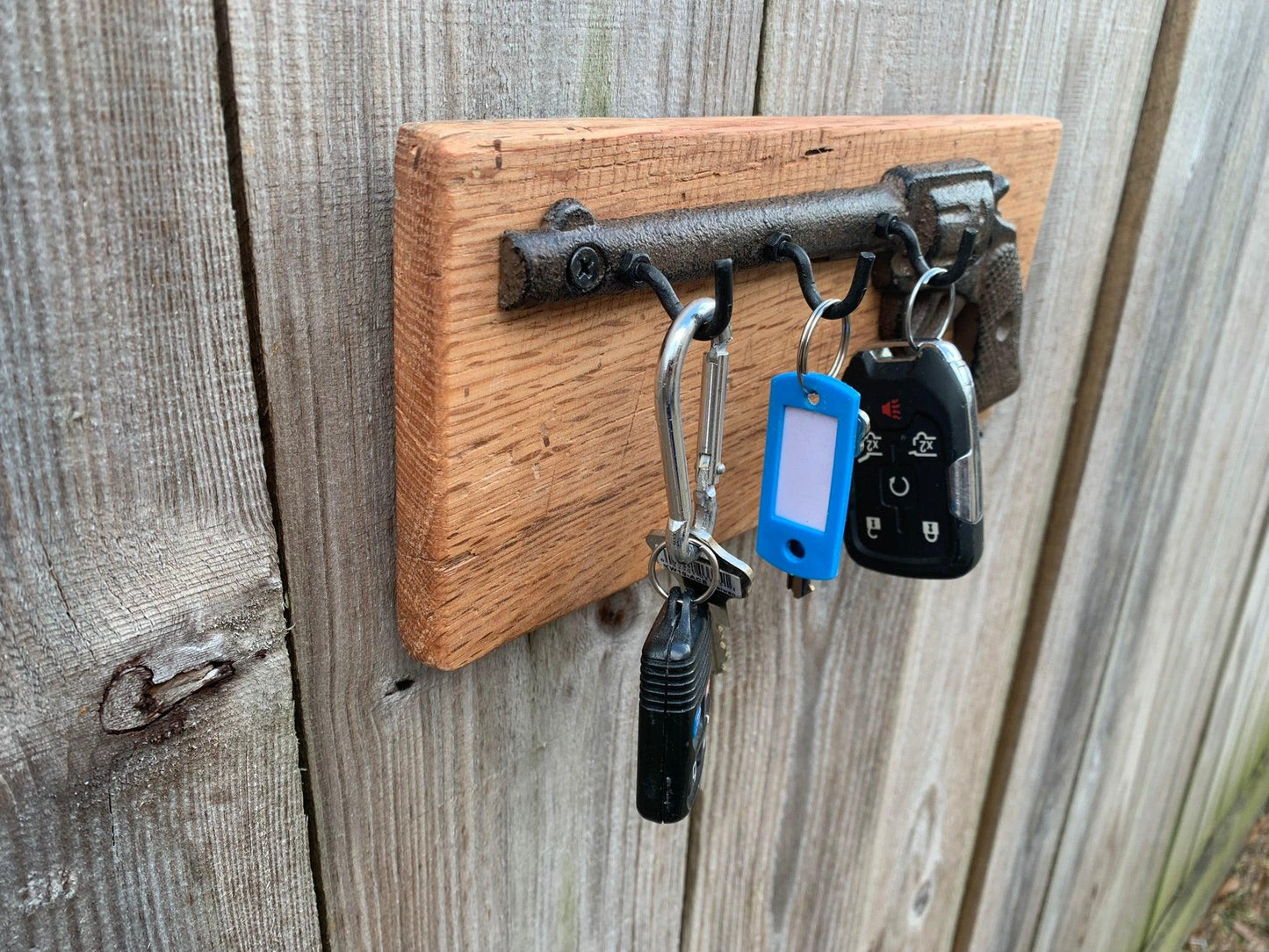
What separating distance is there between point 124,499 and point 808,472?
313 millimetres

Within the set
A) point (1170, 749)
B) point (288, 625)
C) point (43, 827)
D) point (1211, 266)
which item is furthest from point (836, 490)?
point (1170, 749)

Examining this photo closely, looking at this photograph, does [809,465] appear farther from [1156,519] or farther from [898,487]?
[1156,519]

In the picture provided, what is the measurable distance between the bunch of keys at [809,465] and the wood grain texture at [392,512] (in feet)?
0.39

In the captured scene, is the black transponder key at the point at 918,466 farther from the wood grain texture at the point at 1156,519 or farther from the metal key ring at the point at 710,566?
the wood grain texture at the point at 1156,519

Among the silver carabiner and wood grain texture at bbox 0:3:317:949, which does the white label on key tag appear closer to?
the silver carabiner

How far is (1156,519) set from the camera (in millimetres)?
1204

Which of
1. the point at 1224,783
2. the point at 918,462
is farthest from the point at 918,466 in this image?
the point at 1224,783

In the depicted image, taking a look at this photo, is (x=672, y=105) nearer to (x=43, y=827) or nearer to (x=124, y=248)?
(x=124, y=248)

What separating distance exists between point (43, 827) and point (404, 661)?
16 centimetres

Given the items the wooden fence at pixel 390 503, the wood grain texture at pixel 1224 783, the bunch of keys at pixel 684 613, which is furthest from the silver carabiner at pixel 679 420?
the wood grain texture at pixel 1224 783

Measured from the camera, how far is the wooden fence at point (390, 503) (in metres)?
0.34

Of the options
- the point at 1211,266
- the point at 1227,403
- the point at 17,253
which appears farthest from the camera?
the point at 1227,403

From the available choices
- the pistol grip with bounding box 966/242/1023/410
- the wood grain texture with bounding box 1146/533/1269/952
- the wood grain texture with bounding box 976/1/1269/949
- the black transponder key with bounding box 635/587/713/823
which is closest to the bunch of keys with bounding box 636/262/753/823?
the black transponder key with bounding box 635/587/713/823

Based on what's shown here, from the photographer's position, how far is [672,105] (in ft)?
1.63
